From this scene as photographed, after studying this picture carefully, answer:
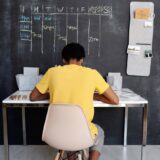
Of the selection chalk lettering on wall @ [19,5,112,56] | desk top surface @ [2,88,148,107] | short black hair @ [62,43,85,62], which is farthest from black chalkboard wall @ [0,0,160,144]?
short black hair @ [62,43,85,62]

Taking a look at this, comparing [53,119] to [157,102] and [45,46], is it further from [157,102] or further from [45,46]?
[157,102]

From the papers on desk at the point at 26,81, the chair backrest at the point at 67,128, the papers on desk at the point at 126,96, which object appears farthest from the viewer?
the papers on desk at the point at 26,81

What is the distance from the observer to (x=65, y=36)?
290 cm

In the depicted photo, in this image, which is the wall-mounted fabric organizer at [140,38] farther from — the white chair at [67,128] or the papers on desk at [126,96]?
the white chair at [67,128]

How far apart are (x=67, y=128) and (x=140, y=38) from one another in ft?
4.86

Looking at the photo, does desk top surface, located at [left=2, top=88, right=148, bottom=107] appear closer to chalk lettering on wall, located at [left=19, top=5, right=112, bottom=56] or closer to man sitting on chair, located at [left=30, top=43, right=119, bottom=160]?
man sitting on chair, located at [left=30, top=43, right=119, bottom=160]

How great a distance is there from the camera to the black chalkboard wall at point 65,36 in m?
2.87

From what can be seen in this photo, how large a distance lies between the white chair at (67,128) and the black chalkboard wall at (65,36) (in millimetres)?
1171

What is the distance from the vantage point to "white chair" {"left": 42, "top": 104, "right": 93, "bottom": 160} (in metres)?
1.80

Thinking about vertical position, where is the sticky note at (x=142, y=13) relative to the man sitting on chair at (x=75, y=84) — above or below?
above

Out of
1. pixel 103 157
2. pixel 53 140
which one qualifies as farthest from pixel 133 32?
pixel 53 140

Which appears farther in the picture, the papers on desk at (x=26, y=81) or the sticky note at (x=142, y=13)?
the sticky note at (x=142, y=13)

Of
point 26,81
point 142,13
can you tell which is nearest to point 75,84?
point 26,81

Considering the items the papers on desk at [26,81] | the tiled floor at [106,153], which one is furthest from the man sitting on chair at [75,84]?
the tiled floor at [106,153]
